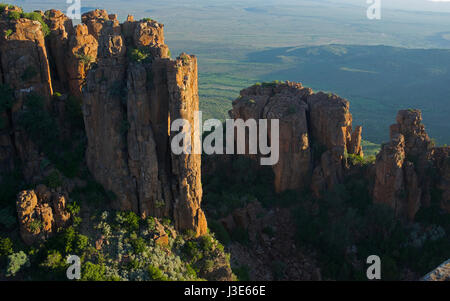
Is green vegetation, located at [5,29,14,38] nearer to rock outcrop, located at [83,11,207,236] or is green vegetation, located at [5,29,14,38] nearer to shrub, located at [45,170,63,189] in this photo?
rock outcrop, located at [83,11,207,236]

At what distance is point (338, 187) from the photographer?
4012cm

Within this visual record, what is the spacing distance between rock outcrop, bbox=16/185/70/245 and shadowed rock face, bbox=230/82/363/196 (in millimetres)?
20786

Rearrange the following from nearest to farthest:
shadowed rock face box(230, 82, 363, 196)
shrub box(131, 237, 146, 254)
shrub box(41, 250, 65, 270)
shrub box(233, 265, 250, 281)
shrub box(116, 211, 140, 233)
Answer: shrub box(41, 250, 65, 270)
shrub box(131, 237, 146, 254)
shrub box(116, 211, 140, 233)
shrub box(233, 265, 250, 281)
shadowed rock face box(230, 82, 363, 196)

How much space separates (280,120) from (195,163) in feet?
38.4

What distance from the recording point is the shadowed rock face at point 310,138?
1625 inches

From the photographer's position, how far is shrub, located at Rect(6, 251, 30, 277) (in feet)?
90.0

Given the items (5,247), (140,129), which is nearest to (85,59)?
(140,129)

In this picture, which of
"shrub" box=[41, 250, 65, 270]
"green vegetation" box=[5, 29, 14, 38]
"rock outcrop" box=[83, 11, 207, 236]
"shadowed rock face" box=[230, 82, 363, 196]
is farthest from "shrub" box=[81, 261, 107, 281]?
"shadowed rock face" box=[230, 82, 363, 196]

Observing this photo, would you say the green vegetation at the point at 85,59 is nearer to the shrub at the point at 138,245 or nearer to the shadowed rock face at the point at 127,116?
the shadowed rock face at the point at 127,116

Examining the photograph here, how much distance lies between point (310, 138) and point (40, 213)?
25695 mm

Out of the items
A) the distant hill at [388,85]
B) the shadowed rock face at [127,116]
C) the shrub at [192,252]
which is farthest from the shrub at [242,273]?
the distant hill at [388,85]

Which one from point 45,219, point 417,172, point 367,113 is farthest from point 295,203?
point 367,113

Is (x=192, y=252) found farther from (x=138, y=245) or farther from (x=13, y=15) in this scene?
(x=13, y=15)

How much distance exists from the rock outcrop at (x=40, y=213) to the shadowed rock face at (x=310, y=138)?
818 inches
